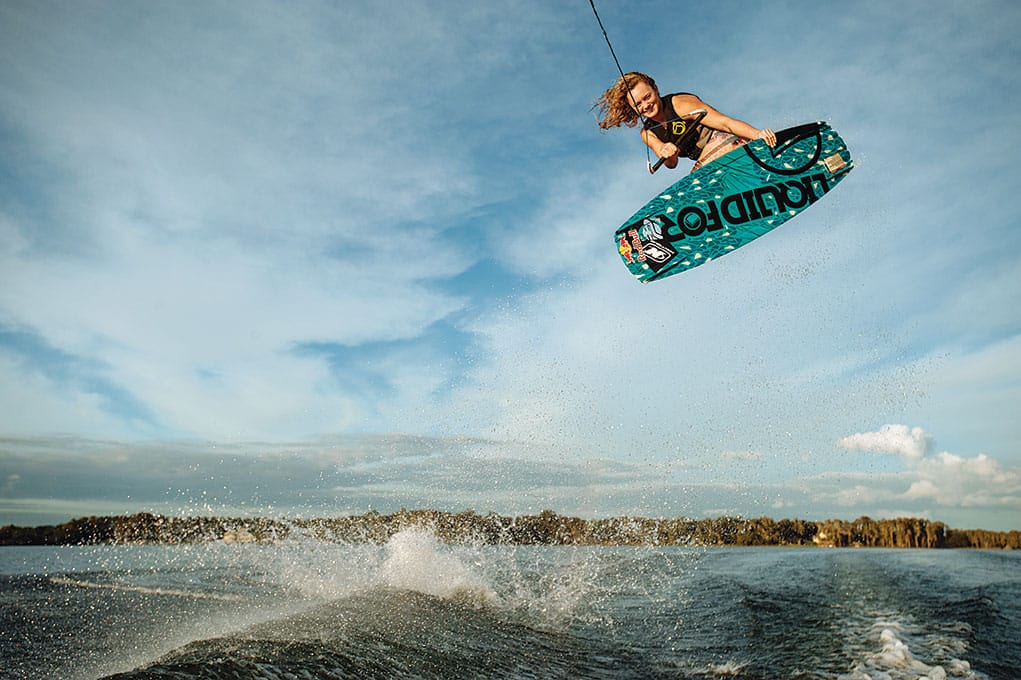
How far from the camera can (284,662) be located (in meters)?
4.26

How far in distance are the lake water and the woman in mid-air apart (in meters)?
5.97

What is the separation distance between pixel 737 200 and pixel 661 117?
1810 millimetres

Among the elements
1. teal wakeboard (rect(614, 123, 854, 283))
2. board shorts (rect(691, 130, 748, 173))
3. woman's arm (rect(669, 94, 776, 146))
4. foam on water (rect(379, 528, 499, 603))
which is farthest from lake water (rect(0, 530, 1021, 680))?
board shorts (rect(691, 130, 748, 173))

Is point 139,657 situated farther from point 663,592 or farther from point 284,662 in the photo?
point 663,592

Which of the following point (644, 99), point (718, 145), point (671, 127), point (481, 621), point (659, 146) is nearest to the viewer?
point (644, 99)

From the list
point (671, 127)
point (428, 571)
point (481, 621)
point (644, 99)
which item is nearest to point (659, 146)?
point (671, 127)

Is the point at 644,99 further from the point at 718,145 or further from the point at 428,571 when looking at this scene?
the point at 428,571

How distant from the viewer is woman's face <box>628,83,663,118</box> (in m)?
6.32

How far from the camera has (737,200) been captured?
7.56 metres

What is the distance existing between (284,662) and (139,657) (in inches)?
79.5

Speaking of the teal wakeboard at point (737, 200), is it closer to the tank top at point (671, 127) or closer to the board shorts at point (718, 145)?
the board shorts at point (718, 145)

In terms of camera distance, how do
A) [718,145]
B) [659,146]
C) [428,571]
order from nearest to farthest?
[659,146] → [718,145] → [428,571]

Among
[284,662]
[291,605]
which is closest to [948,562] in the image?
[291,605]

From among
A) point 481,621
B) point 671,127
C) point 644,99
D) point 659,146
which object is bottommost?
point 481,621
